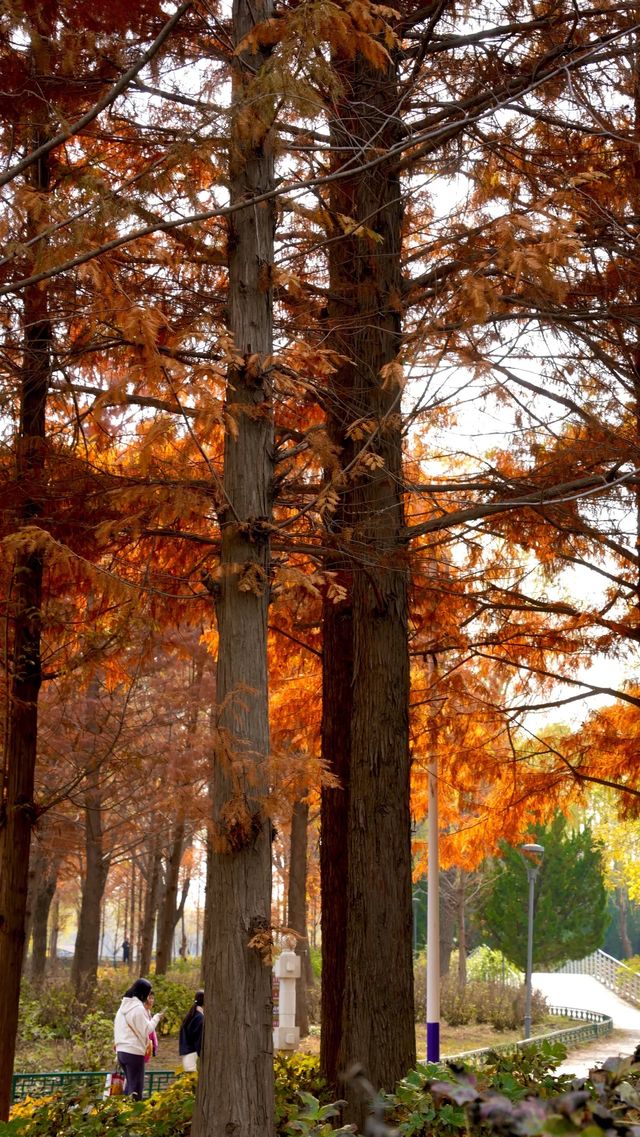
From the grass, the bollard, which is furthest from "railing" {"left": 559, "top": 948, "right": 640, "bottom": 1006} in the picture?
the bollard

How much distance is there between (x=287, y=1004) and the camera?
53.2 feet

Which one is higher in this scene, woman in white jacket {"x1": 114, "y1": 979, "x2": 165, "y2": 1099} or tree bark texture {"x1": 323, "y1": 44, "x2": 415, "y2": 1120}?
tree bark texture {"x1": 323, "y1": 44, "x2": 415, "y2": 1120}

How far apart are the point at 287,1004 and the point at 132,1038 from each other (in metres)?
4.75

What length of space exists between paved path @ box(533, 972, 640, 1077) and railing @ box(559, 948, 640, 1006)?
1.00 feet

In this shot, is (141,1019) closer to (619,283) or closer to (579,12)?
(619,283)

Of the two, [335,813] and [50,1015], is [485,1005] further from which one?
[335,813]

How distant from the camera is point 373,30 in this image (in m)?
6.02

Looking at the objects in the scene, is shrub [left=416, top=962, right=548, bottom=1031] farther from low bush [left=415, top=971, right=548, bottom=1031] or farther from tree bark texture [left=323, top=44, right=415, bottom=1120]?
tree bark texture [left=323, top=44, right=415, bottom=1120]

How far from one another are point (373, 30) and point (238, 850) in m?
4.32

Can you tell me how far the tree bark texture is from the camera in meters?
7.73

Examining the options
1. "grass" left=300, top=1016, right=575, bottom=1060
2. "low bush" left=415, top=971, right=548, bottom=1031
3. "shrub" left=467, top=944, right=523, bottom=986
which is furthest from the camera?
"shrub" left=467, top=944, right=523, bottom=986

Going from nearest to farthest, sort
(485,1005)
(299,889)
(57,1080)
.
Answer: (57,1080), (299,889), (485,1005)

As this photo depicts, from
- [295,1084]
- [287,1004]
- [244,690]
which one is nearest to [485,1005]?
[287,1004]

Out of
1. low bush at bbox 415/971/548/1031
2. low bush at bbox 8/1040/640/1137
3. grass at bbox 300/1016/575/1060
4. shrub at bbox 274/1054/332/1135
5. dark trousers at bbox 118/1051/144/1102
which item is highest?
low bush at bbox 8/1040/640/1137
